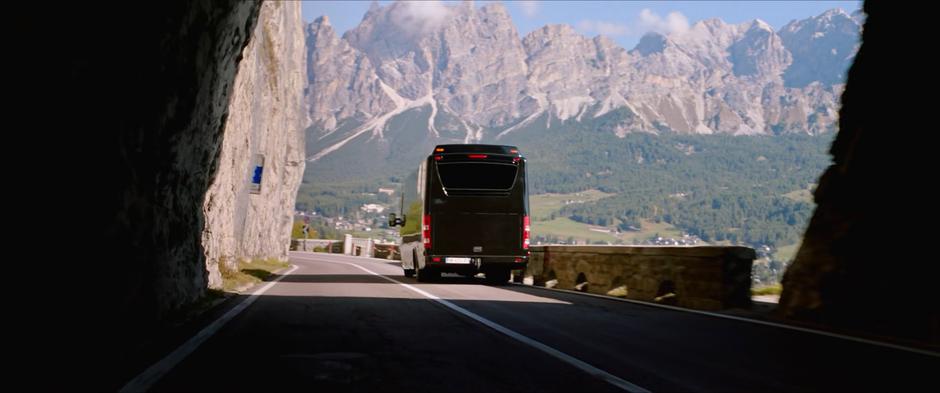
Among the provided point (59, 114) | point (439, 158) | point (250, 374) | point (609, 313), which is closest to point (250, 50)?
point (439, 158)

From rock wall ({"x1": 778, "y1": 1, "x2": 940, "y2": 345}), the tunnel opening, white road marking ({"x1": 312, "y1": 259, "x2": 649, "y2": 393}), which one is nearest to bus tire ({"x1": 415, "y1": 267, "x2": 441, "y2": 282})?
the tunnel opening

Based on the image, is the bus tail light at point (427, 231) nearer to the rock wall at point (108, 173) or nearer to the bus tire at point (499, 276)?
the bus tire at point (499, 276)

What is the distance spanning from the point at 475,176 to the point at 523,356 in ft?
45.9

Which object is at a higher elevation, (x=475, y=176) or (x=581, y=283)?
(x=475, y=176)

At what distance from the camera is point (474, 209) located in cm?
2177

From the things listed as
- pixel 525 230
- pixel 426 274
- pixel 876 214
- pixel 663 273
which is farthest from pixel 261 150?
pixel 876 214

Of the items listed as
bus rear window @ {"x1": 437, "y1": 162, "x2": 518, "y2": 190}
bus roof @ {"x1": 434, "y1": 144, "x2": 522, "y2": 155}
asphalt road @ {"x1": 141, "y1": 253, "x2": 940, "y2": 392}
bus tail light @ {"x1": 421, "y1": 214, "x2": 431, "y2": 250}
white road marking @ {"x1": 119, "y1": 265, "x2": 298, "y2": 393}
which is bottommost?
white road marking @ {"x1": 119, "y1": 265, "x2": 298, "y2": 393}

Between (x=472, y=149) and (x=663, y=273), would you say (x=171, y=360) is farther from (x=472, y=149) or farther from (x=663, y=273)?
(x=472, y=149)

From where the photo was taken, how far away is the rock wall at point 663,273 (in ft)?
45.6

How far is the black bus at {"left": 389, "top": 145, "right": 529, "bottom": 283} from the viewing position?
71.5 feet

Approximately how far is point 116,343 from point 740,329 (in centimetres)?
699

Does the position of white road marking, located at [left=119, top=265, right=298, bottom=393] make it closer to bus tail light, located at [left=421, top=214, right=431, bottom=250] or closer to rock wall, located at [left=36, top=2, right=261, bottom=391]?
rock wall, located at [left=36, top=2, right=261, bottom=391]

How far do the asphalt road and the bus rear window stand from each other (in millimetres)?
9045

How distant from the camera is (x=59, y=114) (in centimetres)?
786
